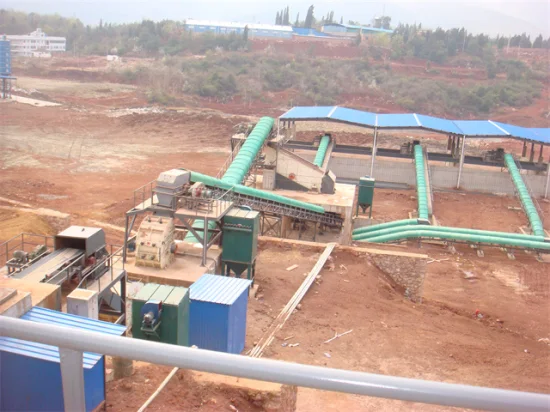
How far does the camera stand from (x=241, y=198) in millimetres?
21234

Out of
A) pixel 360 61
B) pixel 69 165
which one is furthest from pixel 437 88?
pixel 69 165

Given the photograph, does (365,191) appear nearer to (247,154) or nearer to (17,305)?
(247,154)

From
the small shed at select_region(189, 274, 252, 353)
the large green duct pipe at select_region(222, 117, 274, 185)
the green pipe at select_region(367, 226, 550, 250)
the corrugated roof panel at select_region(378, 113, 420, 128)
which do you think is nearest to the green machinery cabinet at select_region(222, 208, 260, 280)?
the small shed at select_region(189, 274, 252, 353)

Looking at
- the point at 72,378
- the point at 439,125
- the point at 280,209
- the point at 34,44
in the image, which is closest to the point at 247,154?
the point at 280,209

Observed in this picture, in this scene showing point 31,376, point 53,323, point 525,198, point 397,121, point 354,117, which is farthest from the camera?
point 354,117

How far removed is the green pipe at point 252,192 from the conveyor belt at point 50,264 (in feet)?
21.7

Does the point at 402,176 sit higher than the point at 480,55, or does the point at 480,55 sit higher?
the point at 480,55

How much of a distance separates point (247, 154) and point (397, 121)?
14568 mm

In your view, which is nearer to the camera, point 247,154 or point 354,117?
point 247,154

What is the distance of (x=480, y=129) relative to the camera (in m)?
35.6

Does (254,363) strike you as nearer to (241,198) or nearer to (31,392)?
(31,392)

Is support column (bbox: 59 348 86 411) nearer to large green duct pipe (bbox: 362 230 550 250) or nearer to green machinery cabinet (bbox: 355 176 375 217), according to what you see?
large green duct pipe (bbox: 362 230 550 250)

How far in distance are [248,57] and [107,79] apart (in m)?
19.9

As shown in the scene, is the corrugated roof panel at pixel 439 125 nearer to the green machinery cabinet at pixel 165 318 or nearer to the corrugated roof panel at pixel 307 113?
the corrugated roof panel at pixel 307 113
